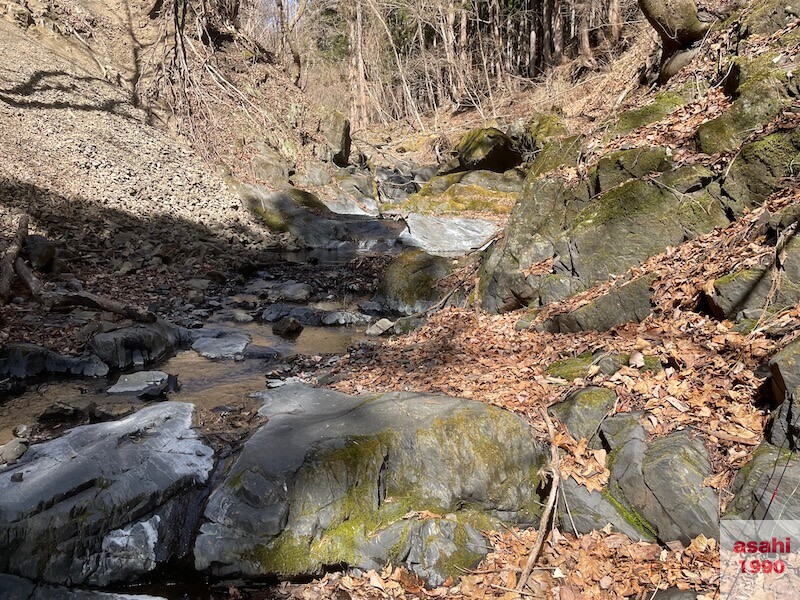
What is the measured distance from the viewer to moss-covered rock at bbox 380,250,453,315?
10.8 metres

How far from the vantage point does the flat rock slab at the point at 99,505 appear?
3.86 metres

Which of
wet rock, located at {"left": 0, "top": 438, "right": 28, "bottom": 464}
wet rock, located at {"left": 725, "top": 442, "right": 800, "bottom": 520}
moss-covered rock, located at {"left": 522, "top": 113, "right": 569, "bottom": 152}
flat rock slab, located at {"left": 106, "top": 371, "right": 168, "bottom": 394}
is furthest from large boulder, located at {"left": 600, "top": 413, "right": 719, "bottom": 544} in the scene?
moss-covered rock, located at {"left": 522, "top": 113, "right": 569, "bottom": 152}

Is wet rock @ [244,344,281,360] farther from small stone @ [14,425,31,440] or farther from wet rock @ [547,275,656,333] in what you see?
wet rock @ [547,275,656,333]

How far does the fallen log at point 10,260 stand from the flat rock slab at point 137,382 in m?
3.27

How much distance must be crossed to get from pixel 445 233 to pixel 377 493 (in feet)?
40.4

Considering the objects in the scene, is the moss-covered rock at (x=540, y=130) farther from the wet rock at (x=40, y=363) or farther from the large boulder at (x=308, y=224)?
the wet rock at (x=40, y=363)

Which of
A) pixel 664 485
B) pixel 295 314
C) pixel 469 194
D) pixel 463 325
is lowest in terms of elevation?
pixel 664 485

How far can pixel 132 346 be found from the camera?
7.90 metres

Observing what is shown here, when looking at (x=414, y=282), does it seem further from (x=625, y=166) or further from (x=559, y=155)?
(x=625, y=166)

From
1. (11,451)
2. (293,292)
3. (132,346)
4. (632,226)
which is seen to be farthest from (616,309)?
(293,292)

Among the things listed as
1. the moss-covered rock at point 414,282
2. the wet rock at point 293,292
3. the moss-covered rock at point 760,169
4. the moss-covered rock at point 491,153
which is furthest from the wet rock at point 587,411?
the moss-covered rock at point 491,153

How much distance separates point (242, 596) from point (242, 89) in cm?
2193

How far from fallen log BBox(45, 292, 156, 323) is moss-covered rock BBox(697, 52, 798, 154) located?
29.2 feet

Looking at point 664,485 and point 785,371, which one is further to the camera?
point 664,485
